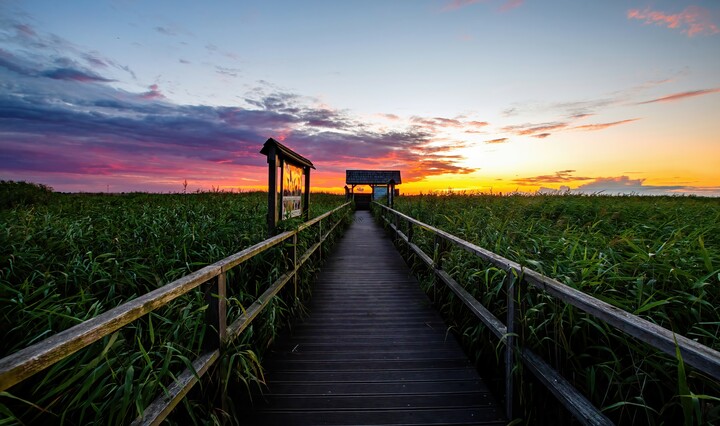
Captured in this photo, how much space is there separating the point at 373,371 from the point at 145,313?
223cm

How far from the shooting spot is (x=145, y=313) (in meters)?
1.44

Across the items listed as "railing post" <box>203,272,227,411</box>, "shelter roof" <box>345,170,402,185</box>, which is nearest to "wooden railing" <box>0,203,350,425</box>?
"railing post" <box>203,272,227,411</box>

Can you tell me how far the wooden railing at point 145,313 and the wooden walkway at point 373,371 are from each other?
2.26ft

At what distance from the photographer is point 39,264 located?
3.87 metres

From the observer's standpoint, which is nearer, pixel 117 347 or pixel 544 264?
pixel 117 347

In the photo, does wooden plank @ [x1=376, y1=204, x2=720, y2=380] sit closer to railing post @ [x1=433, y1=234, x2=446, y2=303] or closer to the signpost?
railing post @ [x1=433, y1=234, x2=446, y2=303]

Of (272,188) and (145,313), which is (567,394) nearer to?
(145,313)

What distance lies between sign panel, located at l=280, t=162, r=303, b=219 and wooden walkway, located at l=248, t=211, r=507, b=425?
1435 mm

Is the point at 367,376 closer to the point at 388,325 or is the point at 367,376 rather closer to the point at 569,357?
the point at 388,325

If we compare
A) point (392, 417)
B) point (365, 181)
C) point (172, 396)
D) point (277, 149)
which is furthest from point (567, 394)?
point (365, 181)

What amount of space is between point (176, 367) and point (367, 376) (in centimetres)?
158

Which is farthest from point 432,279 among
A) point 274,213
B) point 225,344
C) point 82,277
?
point 82,277

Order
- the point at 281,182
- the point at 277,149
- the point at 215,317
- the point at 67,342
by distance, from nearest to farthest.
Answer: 1. the point at 67,342
2. the point at 215,317
3. the point at 277,149
4. the point at 281,182

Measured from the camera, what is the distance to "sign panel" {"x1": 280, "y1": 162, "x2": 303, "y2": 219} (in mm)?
4961
